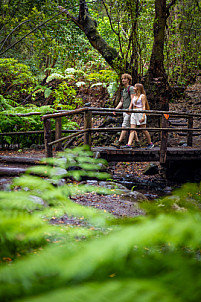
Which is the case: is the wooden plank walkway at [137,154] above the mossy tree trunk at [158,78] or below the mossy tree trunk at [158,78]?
below

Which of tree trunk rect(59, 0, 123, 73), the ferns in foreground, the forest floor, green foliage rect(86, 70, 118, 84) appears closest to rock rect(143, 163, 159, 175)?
the forest floor

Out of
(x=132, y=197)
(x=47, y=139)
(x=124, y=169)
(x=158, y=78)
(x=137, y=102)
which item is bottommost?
(x=124, y=169)

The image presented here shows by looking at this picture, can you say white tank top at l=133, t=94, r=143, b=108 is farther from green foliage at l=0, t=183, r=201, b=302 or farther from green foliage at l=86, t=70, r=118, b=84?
green foliage at l=0, t=183, r=201, b=302

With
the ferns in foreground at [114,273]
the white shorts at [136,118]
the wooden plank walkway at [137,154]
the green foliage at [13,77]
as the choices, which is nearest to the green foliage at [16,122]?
the wooden plank walkway at [137,154]

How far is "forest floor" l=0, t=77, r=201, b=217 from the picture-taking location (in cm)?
409

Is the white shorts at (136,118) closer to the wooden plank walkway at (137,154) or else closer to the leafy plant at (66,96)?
the wooden plank walkway at (137,154)

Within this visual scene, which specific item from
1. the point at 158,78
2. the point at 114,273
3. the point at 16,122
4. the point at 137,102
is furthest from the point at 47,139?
the point at 158,78

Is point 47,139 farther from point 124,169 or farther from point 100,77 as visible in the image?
point 100,77

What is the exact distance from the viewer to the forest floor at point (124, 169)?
4.09 m

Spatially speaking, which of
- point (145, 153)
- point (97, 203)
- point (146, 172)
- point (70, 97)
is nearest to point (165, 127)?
point (145, 153)

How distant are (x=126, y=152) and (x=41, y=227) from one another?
19.7 feet

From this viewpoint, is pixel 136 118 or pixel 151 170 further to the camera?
pixel 151 170

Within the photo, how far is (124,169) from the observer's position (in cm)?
945

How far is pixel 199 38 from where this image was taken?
13867mm
